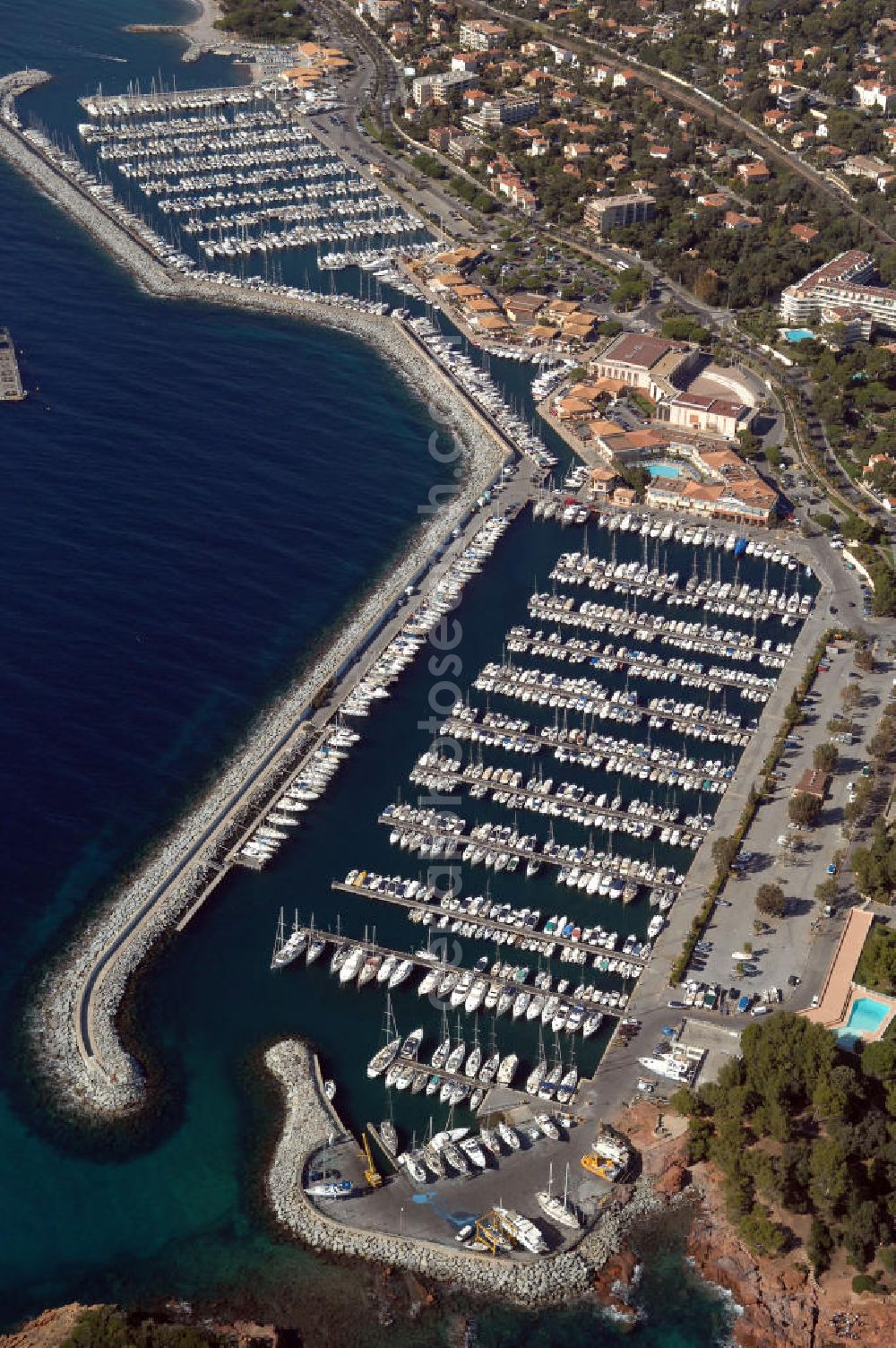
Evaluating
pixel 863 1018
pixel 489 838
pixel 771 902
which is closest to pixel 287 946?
pixel 489 838

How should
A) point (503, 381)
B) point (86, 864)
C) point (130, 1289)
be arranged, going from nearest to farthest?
point (130, 1289) < point (86, 864) < point (503, 381)

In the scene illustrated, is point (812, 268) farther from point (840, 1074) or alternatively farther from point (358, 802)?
point (840, 1074)

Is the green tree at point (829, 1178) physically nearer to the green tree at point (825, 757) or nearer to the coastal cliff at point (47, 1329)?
the green tree at point (825, 757)

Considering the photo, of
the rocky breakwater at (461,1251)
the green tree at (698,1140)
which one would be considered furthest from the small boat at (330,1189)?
the green tree at (698,1140)

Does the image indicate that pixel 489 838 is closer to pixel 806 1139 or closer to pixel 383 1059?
pixel 383 1059

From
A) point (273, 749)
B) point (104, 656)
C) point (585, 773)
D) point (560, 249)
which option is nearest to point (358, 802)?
point (273, 749)

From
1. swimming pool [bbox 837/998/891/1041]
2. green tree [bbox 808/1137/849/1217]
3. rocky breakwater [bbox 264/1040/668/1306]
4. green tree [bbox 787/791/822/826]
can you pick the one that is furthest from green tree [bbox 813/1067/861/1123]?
green tree [bbox 787/791/822/826]

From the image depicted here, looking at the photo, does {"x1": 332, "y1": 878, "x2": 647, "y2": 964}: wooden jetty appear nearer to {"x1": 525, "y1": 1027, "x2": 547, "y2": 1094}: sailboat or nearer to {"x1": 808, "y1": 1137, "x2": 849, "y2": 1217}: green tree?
{"x1": 525, "y1": 1027, "x2": 547, "y2": 1094}: sailboat
